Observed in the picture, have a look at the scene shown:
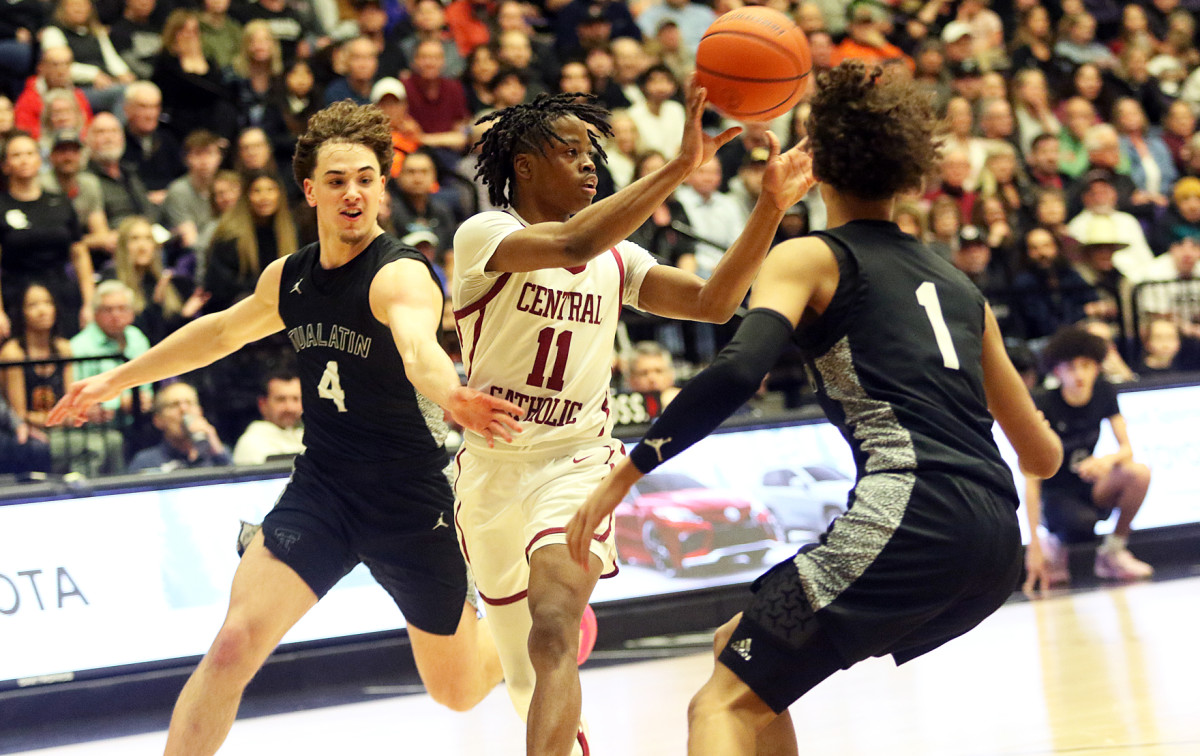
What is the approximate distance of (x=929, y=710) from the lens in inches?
219

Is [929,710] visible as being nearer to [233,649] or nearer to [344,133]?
[233,649]

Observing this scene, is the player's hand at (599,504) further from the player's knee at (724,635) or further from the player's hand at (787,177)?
the player's hand at (787,177)

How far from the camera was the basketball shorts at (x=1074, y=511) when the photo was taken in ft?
28.1

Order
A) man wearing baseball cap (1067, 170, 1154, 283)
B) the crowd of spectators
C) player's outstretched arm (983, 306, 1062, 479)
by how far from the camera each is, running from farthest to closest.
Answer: man wearing baseball cap (1067, 170, 1154, 283) < the crowd of spectators < player's outstretched arm (983, 306, 1062, 479)

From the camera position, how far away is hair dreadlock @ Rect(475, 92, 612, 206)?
156 inches

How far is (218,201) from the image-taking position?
827cm

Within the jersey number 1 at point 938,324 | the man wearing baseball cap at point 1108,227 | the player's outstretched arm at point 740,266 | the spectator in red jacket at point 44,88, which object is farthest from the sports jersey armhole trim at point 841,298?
the man wearing baseball cap at point 1108,227

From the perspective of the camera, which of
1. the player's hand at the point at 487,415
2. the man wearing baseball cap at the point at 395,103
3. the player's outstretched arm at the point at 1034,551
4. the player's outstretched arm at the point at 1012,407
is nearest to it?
the player's outstretched arm at the point at 1012,407

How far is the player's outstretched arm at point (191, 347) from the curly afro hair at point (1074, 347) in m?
5.70

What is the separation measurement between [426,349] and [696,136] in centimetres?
94

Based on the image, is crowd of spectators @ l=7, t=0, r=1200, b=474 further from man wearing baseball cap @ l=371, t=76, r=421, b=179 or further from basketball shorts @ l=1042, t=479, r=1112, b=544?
basketball shorts @ l=1042, t=479, r=1112, b=544

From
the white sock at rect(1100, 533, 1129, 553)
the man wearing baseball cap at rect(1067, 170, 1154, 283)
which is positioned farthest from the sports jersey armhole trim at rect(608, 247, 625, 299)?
the man wearing baseball cap at rect(1067, 170, 1154, 283)

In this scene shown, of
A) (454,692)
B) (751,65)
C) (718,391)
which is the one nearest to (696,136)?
(751,65)

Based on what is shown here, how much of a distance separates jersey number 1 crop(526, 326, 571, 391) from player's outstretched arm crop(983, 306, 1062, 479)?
4.03 ft
